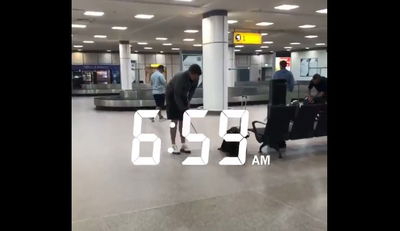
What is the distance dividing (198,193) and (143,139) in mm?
1512

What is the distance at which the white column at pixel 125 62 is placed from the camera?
27.5 m

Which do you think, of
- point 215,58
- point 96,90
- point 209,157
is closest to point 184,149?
point 209,157

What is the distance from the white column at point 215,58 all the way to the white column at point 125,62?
44.2 feet

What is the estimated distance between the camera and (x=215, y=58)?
1482 centimetres

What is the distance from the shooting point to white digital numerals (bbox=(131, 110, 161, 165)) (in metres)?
6.06

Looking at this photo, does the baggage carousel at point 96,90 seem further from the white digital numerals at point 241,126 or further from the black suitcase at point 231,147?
the white digital numerals at point 241,126
